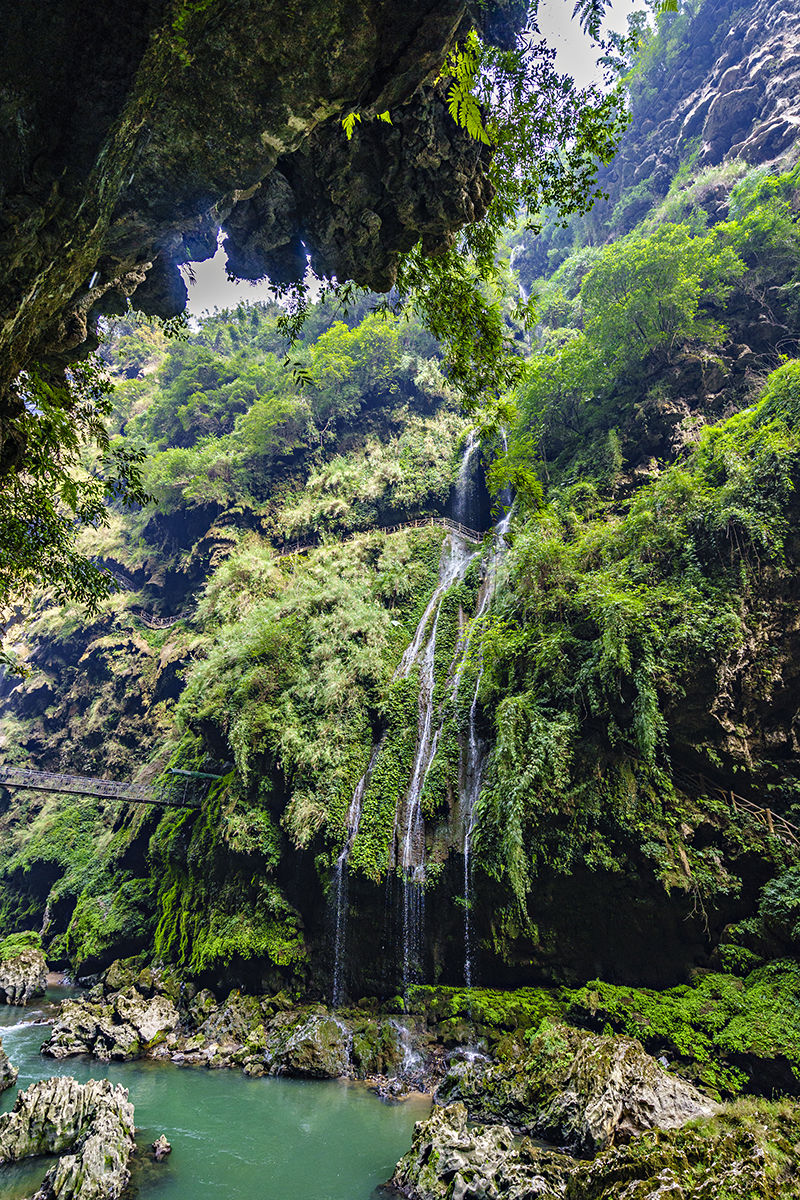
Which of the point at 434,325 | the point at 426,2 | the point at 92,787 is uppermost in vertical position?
the point at 426,2

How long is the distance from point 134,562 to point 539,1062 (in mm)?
26621

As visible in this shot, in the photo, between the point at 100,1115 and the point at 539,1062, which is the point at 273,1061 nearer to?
the point at 100,1115

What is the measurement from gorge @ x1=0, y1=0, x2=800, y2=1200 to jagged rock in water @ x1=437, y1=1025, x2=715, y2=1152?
49mm

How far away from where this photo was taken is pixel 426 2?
4.20 meters

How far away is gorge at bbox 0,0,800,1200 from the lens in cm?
452

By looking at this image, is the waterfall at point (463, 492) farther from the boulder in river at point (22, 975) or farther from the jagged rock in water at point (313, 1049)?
the boulder in river at point (22, 975)

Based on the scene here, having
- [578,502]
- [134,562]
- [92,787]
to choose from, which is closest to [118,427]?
[134,562]

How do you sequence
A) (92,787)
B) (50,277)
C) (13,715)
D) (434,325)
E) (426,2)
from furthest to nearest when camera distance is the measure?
(13,715) → (92,787) → (434,325) → (426,2) → (50,277)

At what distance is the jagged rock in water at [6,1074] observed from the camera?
873cm

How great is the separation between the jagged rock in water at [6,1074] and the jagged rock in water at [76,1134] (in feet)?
7.31

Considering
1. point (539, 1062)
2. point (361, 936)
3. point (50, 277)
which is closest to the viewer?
point (50, 277)

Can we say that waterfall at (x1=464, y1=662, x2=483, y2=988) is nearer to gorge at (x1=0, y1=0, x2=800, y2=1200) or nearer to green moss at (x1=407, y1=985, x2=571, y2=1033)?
gorge at (x1=0, y1=0, x2=800, y2=1200)

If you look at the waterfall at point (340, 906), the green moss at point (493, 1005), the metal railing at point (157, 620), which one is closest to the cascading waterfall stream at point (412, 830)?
the waterfall at point (340, 906)

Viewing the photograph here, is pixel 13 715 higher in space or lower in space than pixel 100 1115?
higher
